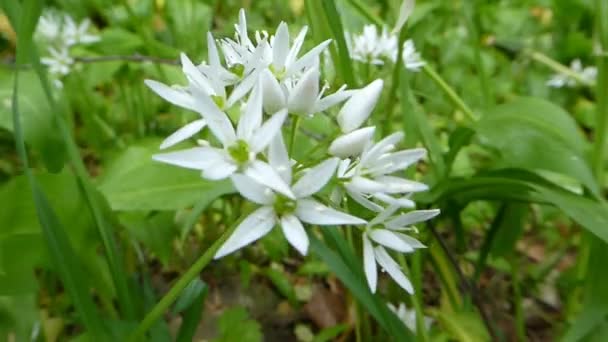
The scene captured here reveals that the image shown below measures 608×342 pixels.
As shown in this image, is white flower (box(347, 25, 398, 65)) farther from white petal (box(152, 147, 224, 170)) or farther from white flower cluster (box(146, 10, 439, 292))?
white petal (box(152, 147, 224, 170))

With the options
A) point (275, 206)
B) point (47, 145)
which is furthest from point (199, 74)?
point (47, 145)

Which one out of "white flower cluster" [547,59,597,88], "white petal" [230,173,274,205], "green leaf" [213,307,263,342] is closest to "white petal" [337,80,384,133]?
"white petal" [230,173,274,205]

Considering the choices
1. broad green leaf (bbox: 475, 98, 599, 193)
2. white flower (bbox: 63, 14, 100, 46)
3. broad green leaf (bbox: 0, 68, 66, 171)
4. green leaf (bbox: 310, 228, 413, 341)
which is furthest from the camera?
white flower (bbox: 63, 14, 100, 46)

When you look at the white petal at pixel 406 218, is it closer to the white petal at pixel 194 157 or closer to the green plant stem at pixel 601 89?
the white petal at pixel 194 157

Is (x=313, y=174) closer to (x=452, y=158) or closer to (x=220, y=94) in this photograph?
(x=220, y=94)

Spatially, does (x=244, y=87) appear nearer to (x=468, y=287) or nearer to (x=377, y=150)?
(x=377, y=150)

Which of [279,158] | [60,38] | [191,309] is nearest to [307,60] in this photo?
[279,158]

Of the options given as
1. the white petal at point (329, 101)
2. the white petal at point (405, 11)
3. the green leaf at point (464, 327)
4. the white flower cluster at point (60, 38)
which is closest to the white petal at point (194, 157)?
the white petal at point (329, 101)
